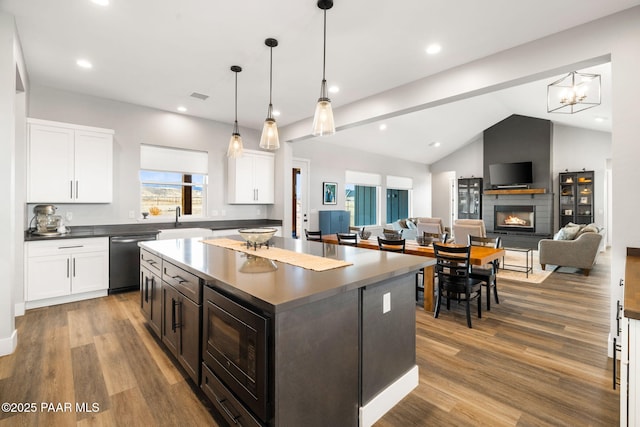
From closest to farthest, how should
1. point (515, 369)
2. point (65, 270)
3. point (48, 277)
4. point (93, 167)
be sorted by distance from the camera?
1. point (515, 369)
2. point (48, 277)
3. point (65, 270)
4. point (93, 167)

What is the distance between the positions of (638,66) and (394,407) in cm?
321

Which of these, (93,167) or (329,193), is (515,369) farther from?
(329,193)

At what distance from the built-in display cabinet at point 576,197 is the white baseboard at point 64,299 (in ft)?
36.9

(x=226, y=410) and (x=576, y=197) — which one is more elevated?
(x=576, y=197)

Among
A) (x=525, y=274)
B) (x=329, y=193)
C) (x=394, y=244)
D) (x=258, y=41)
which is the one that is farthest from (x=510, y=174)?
(x=258, y=41)

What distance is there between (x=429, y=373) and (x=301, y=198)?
17.9 feet

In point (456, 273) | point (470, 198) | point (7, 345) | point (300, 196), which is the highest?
point (470, 198)

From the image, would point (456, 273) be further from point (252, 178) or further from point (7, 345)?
point (7, 345)

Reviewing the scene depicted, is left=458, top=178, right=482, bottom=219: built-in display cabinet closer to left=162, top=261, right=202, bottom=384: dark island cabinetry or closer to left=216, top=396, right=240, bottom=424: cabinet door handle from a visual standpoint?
left=162, top=261, right=202, bottom=384: dark island cabinetry

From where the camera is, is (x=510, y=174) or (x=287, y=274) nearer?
(x=287, y=274)

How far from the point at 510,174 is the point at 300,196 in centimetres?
673

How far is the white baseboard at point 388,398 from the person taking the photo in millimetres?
1811

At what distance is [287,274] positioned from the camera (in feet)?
5.85

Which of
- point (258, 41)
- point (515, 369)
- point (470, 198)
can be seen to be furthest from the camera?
point (470, 198)
